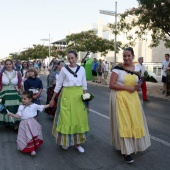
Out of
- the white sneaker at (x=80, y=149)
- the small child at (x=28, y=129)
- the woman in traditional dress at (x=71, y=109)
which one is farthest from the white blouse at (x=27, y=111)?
the white sneaker at (x=80, y=149)

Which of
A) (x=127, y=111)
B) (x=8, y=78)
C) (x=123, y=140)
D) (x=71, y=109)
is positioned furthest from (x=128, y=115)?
(x=8, y=78)

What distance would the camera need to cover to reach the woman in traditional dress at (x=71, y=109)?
4.68 metres

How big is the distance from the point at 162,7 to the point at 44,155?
1054 cm

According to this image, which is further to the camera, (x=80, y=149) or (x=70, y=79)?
(x=80, y=149)

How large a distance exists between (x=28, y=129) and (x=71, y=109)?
0.93 meters

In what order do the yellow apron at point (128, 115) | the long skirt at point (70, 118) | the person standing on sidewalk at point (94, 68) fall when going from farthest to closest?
1. the person standing on sidewalk at point (94, 68)
2. the long skirt at point (70, 118)
3. the yellow apron at point (128, 115)

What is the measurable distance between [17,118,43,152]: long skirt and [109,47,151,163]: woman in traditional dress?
1531 millimetres

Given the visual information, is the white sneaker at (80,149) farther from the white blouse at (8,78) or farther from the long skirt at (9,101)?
the white blouse at (8,78)

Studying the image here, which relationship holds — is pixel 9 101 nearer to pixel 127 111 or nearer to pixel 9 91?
pixel 9 91

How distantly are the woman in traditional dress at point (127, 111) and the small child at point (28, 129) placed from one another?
139 cm

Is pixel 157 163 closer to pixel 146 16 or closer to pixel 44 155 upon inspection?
pixel 44 155

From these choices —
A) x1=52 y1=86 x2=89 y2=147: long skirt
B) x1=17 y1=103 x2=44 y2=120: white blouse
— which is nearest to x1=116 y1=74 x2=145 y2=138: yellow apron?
x1=52 y1=86 x2=89 y2=147: long skirt

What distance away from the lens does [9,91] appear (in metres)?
6.21

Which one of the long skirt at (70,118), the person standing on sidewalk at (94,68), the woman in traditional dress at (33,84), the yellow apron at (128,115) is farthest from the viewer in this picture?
the person standing on sidewalk at (94,68)
